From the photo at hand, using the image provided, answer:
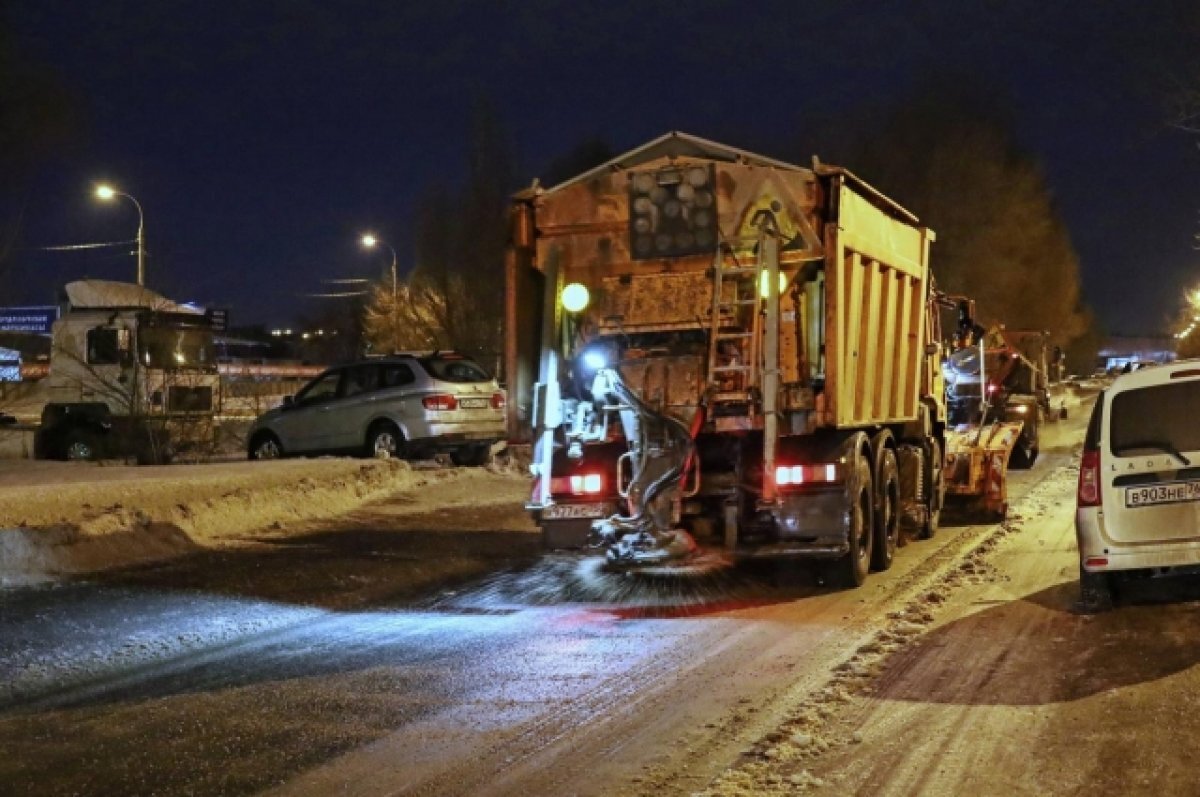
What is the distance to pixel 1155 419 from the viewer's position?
854 centimetres

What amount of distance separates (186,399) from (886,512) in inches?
480

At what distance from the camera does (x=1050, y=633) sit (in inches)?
329

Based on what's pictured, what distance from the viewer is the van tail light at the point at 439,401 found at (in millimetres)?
18594

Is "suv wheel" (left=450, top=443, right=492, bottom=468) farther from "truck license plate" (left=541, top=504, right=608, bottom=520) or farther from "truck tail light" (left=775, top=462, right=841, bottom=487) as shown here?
"truck tail light" (left=775, top=462, right=841, bottom=487)

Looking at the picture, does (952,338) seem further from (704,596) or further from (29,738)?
(29,738)

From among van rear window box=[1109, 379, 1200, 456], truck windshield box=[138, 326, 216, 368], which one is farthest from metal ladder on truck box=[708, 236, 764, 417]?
truck windshield box=[138, 326, 216, 368]

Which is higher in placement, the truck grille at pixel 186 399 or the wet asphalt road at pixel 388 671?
the truck grille at pixel 186 399

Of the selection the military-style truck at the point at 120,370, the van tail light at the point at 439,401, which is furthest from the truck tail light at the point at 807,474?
the military-style truck at the point at 120,370

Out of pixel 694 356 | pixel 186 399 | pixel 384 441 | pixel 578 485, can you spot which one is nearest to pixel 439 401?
pixel 384 441

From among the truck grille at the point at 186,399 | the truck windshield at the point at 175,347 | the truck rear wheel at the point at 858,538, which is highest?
the truck windshield at the point at 175,347

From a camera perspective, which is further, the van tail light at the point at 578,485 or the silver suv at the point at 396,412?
the silver suv at the point at 396,412

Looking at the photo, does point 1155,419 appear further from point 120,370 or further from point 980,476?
point 120,370

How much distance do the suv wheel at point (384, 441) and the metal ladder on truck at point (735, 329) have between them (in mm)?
9680

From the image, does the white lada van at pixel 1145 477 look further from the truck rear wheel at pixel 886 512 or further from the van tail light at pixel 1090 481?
the truck rear wheel at pixel 886 512
